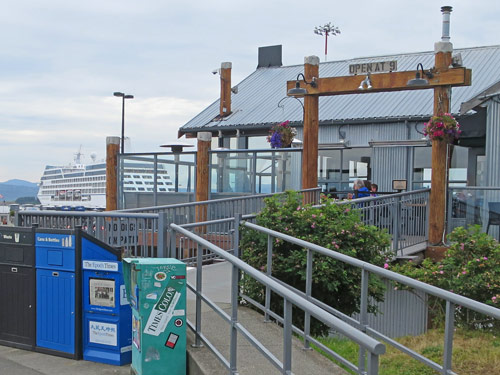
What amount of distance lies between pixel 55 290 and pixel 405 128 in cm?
1631

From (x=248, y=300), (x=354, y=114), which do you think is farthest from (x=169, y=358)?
(x=354, y=114)

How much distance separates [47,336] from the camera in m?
7.34

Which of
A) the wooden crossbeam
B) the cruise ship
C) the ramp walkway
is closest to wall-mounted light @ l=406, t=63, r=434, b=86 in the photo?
the wooden crossbeam

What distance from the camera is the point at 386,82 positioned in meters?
14.1

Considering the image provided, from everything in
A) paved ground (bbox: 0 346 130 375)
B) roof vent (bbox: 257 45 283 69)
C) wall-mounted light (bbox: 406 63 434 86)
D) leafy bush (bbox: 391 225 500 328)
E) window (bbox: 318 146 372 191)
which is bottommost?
paved ground (bbox: 0 346 130 375)

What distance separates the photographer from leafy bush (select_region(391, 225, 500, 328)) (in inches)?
332

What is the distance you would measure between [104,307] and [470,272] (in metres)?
4.93

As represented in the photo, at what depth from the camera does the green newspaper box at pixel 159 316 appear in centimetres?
591

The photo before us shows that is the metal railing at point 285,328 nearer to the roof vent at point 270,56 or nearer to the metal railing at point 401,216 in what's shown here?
the metal railing at point 401,216

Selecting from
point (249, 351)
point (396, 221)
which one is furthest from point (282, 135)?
point (249, 351)

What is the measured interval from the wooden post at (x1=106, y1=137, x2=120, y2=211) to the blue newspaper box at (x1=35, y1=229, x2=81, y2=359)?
11.2 metres

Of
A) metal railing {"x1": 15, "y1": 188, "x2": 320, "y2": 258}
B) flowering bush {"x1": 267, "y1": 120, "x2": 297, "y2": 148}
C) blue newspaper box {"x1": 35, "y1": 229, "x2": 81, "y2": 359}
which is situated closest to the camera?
blue newspaper box {"x1": 35, "y1": 229, "x2": 81, "y2": 359}

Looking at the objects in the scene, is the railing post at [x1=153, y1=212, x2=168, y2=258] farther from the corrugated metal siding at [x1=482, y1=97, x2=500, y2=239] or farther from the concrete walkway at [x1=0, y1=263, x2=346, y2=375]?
the corrugated metal siding at [x1=482, y1=97, x2=500, y2=239]

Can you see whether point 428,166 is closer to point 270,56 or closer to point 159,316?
point 270,56
